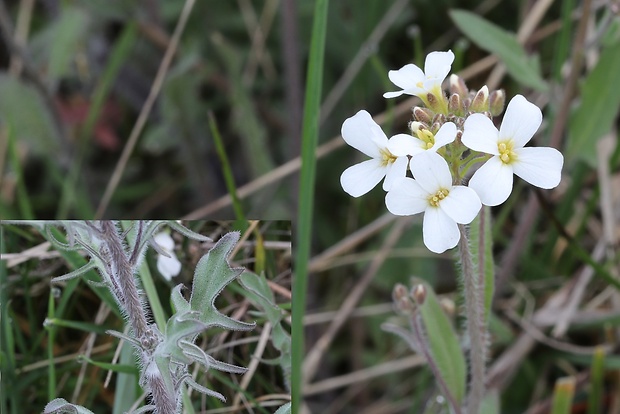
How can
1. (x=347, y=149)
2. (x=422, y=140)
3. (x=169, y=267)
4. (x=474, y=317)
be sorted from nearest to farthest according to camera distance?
(x=422, y=140)
(x=169, y=267)
(x=474, y=317)
(x=347, y=149)

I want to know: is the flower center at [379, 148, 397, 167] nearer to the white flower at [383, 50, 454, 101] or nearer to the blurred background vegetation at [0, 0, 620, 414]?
the white flower at [383, 50, 454, 101]

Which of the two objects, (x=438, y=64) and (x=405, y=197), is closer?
(x=405, y=197)

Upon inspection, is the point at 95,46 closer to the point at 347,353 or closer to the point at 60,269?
the point at 347,353

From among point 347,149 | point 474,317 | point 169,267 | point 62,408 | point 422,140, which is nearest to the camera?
point 62,408

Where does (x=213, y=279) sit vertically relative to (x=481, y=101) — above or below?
below

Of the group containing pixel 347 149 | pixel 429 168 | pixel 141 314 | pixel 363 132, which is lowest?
pixel 141 314

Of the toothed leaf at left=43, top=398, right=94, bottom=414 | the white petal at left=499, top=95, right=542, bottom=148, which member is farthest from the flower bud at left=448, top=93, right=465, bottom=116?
the toothed leaf at left=43, top=398, right=94, bottom=414

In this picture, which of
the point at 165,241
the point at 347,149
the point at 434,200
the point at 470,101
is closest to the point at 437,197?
the point at 434,200

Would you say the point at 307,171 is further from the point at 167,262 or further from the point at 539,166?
the point at 539,166
